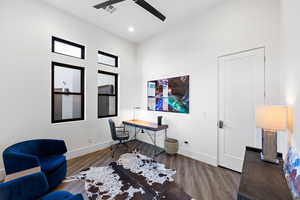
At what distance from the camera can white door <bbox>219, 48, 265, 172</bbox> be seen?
7.91 feet

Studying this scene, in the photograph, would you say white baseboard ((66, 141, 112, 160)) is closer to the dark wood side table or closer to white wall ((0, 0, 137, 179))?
white wall ((0, 0, 137, 179))

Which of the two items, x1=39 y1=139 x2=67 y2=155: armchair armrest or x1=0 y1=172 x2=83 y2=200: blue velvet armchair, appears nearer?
x1=0 y1=172 x2=83 y2=200: blue velvet armchair

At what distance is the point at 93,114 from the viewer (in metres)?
3.66

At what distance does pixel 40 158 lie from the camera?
7.58 feet

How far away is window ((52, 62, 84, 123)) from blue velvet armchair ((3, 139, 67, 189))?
2.58 ft

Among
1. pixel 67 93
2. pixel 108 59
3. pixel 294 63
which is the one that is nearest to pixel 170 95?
pixel 108 59

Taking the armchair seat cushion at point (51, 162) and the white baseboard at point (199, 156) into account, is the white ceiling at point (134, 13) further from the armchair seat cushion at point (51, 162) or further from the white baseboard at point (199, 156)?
the white baseboard at point (199, 156)

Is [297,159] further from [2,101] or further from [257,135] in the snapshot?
[2,101]

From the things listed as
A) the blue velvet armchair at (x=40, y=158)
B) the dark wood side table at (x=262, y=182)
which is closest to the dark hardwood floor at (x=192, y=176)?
the blue velvet armchair at (x=40, y=158)

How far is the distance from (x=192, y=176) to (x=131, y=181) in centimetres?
117

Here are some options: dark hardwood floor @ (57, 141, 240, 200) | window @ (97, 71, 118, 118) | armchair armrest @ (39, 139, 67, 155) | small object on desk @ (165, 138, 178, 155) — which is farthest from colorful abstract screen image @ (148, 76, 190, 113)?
armchair armrest @ (39, 139, 67, 155)

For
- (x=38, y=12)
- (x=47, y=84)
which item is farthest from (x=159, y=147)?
(x=38, y=12)

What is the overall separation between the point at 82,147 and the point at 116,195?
1.94 meters

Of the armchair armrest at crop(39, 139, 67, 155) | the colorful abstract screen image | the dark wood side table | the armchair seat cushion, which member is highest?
the colorful abstract screen image
